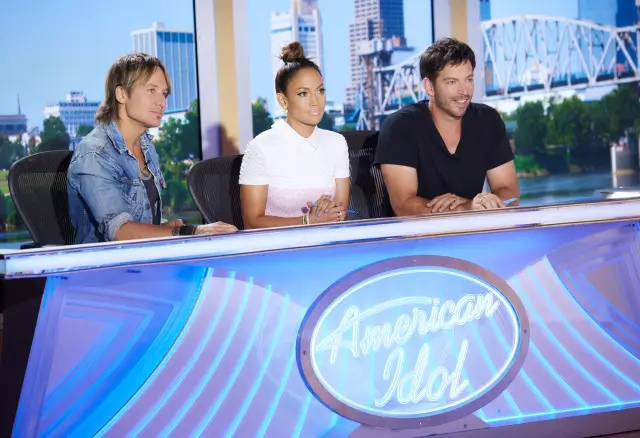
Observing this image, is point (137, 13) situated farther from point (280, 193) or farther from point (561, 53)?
point (561, 53)

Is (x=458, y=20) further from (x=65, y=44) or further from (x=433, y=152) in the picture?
(x=433, y=152)

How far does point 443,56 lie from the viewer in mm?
2551

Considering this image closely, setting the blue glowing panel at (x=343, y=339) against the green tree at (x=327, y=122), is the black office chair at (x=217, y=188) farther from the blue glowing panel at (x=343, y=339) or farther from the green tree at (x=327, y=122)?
the green tree at (x=327, y=122)

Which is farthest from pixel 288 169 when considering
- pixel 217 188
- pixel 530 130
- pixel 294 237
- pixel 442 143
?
pixel 530 130

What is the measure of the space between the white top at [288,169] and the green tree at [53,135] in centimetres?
213

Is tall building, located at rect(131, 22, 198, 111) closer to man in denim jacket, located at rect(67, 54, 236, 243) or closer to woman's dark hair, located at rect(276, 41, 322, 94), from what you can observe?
woman's dark hair, located at rect(276, 41, 322, 94)

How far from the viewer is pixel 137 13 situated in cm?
425

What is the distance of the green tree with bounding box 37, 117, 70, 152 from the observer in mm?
4242

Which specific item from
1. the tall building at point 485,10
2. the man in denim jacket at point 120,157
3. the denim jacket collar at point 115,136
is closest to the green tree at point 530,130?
the tall building at point 485,10

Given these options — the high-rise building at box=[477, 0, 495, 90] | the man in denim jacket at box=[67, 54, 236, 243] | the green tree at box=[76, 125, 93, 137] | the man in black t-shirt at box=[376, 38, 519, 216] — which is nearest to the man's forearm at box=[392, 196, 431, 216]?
the man in black t-shirt at box=[376, 38, 519, 216]

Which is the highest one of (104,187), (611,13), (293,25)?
(611,13)

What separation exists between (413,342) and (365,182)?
4.26 feet

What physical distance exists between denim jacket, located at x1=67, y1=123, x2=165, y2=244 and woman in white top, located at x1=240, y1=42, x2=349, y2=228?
1.11 feet

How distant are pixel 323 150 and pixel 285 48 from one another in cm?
35
